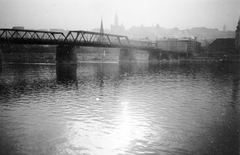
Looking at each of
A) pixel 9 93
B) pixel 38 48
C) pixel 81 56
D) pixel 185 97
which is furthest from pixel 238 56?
pixel 9 93

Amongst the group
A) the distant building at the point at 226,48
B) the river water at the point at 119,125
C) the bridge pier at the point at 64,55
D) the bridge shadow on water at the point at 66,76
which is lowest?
the river water at the point at 119,125

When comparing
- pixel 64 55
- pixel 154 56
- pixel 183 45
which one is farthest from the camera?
pixel 183 45

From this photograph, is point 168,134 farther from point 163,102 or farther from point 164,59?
point 164,59

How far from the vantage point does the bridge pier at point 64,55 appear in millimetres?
82137

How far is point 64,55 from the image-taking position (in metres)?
83.5

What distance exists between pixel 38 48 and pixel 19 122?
422 ft

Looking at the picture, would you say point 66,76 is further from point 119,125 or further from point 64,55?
point 64,55

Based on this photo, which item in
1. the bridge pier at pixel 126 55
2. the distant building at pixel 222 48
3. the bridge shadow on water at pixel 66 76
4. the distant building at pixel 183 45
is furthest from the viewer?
the distant building at pixel 183 45

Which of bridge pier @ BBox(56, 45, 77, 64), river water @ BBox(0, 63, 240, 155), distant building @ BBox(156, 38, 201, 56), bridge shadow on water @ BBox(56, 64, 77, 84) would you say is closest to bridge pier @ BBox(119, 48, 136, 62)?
bridge pier @ BBox(56, 45, 77, 64)

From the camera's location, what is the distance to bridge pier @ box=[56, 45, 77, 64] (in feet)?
269

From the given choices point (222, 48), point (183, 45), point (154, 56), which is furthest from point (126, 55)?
point (222, 48)

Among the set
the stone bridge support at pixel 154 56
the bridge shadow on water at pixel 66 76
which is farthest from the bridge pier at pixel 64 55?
the stone bridge support at pixel 154 56

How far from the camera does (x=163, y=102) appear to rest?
20875 millimetres

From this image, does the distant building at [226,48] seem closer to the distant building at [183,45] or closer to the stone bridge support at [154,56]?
the distant building at [183,45]
